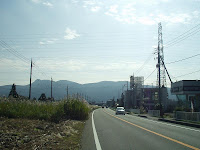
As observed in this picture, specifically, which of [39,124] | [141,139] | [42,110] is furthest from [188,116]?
[39,124]

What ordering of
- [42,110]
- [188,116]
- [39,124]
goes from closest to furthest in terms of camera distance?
[39,124]
[42,110]
[188,116]

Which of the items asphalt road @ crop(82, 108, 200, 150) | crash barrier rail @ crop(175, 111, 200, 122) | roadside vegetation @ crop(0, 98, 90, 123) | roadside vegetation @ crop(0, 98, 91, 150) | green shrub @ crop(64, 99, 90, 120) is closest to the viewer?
roadside vegetation @ crop(0, 98, 91, 150)

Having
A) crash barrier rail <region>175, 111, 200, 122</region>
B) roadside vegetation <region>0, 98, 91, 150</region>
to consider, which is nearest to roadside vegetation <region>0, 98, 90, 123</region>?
roadside vegetation <region>0, 98, 91, 150</region>

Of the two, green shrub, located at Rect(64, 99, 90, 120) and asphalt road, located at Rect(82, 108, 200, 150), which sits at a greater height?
green shrub, located at Rect(64, 99, 90, 120)

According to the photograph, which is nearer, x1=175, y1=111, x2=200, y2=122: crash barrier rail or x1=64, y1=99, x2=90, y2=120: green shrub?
x1=175, y1=111, x2=200, y2=122: crash barrier rail

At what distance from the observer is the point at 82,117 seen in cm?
2403

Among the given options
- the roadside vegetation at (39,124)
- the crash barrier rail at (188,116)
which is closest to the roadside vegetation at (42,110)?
the roadside vegetation at (39,124)

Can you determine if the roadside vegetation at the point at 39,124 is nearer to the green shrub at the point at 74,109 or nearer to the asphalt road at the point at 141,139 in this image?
the green shrub at the point at 74,109

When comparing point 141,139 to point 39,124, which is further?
point 39,124

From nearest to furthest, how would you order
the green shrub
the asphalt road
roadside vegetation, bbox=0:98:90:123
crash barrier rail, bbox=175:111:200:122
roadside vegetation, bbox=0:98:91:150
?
1. roadside vegetation, bbox=0:98:91:150
2. the asphalt road
3. roadside vegetation, bbox=0:98:90:123
4. crash barrier rail, bbox=175:111:200:122
5. the green shrub

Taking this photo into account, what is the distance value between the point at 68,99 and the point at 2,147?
1566 centimetres

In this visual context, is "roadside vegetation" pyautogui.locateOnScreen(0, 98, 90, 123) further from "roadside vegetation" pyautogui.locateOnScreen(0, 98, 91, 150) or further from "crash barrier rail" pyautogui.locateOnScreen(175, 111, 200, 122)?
"crash barrier rail" pyautogui.locateOnScreen(175, 111, 200, 122)

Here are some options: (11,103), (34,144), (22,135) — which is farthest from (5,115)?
(34,144)

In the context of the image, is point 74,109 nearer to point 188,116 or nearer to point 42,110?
point 42,110
